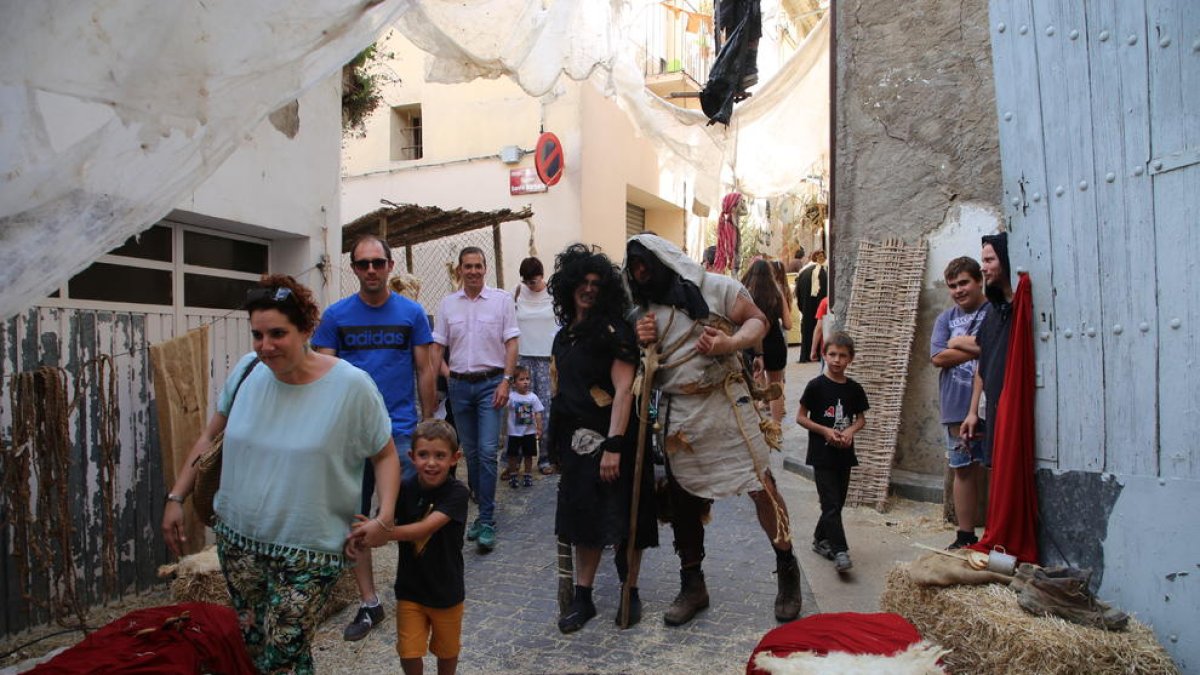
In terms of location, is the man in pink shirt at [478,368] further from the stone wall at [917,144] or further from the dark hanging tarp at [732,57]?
the dark hanging tarp at [732,57]

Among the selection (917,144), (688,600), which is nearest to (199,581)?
(688,600)

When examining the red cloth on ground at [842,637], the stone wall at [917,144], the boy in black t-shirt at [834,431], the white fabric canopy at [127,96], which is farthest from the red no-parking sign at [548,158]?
the red cloth on ground at [842,637]

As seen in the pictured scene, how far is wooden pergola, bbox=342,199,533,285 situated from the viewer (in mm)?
8609

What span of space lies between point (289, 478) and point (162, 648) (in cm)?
78

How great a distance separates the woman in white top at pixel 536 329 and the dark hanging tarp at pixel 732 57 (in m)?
2.77

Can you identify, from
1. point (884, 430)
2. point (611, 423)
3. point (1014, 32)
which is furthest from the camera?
point (884, 430)

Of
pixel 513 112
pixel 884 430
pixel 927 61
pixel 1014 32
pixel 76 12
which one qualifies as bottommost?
pixel 884 430

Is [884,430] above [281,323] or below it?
below

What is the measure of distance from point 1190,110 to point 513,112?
11911 mm

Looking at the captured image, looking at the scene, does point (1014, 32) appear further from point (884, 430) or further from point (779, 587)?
point (884, 430)

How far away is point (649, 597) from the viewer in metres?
4.51

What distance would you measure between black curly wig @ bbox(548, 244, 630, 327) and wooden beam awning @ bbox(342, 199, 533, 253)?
4718 mm

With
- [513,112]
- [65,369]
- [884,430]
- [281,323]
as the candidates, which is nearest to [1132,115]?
[281,323]

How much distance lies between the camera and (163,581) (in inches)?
194
